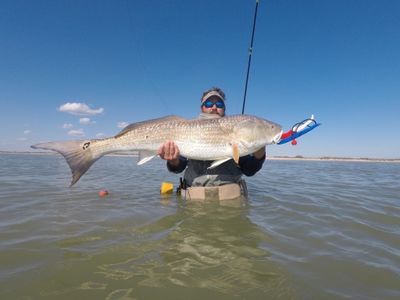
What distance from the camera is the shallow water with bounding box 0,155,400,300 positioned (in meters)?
2.76

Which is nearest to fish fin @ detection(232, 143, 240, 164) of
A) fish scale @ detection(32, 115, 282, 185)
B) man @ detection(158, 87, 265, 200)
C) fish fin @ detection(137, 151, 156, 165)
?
fish scale @ detection(32, 115, 282, 185)

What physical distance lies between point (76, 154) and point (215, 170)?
3002 millimetres

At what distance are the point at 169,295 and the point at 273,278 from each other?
1177 millimetres

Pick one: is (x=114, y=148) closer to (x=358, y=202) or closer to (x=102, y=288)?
(x=102, y=288)

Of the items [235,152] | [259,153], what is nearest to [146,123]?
[235,152]

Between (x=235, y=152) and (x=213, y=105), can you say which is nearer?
(x=235, y=152)

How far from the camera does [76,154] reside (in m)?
5.01

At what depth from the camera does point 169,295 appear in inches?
104

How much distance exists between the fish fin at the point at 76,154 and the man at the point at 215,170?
1.75 meters

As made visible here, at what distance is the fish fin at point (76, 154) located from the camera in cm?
486

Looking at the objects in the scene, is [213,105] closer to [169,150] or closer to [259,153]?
[259,153]

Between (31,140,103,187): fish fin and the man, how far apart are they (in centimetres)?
175

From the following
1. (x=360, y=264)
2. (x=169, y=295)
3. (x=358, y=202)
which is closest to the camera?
(x=169, y=295)

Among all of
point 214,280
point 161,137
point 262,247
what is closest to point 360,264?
point 262,247
